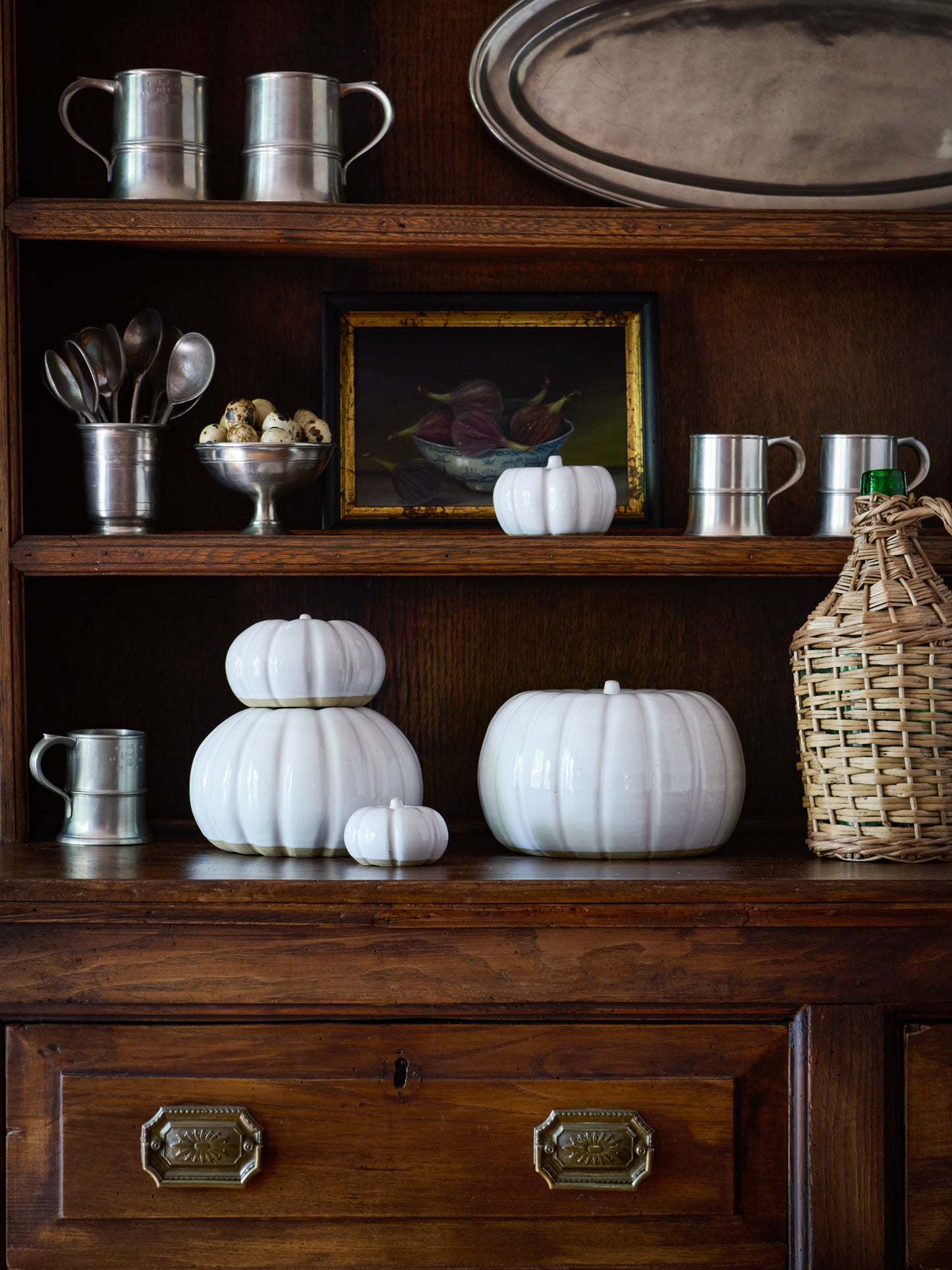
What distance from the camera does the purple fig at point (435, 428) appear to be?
1744mm

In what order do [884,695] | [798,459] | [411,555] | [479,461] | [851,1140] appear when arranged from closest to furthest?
[851,1140] → [884,695] → [411,555] → [798,459] → [479,461]

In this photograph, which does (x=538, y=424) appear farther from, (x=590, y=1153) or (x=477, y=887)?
(x=590, y=1153)

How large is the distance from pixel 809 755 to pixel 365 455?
2.34ft

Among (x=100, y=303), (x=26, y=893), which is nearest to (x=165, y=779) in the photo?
(x=26, y=893)

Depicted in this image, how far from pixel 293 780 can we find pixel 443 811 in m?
0.41

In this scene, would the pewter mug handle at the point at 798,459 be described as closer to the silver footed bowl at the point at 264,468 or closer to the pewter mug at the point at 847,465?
the pewter mug at the point at 847,465

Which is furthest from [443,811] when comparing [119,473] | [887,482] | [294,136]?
[294,136]

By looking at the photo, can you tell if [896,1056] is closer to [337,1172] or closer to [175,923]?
[337,1172]

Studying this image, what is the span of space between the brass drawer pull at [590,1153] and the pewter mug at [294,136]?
3.61ft

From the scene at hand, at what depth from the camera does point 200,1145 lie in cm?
126

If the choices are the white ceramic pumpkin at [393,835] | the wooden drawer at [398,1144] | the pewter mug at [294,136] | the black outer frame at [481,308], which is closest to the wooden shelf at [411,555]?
the black outer frame at [481,308]

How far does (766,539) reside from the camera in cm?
154

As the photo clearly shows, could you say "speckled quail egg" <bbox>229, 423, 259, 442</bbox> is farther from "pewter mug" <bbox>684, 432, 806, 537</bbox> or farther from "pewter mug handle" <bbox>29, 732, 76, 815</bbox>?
"pewter mug" <bbox>684, 432, 806, 537</bbox>

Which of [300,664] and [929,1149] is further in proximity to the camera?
[300,664]
